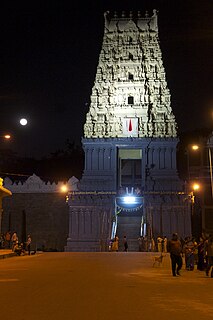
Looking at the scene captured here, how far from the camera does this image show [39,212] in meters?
45.5

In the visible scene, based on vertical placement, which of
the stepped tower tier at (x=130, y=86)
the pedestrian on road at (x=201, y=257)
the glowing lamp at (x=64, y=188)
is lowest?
the pedestrian on road at (x=201, y=257)

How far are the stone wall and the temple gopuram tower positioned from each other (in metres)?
1.45

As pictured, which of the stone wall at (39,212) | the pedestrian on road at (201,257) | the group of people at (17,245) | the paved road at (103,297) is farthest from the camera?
the stone wall at (39,212)

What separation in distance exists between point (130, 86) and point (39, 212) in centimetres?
1669

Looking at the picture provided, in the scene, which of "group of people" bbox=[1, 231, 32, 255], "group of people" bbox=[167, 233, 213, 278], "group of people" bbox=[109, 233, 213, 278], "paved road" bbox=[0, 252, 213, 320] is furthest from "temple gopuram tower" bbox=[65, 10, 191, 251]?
"paved road" bbox=[0, 252, 213, 320]

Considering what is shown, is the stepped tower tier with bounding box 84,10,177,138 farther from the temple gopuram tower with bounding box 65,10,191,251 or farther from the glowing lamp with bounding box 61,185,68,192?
the glowing lamp with bounding box 61,185,68,192

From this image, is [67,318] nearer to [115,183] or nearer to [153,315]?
[153,315]

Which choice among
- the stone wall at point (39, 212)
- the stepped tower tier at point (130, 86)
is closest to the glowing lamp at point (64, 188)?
the stone wall at point (39, 212)

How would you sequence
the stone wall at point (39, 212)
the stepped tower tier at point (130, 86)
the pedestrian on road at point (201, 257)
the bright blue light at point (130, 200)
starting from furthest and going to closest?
the stepped tower tier at point (130, 86), the stone wall at point (39, 212), the bright blue light at point (130, 200), the pedestrian on road at point (201, 257)

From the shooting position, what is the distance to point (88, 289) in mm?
11266

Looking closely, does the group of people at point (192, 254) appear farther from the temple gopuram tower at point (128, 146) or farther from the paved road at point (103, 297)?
the temple gopuram tower at point (128, 146)

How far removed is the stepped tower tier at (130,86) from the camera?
154ft

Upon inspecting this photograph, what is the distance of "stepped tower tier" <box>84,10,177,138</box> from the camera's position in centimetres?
4694

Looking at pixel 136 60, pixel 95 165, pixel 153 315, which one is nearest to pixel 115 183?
pixel 95 165
